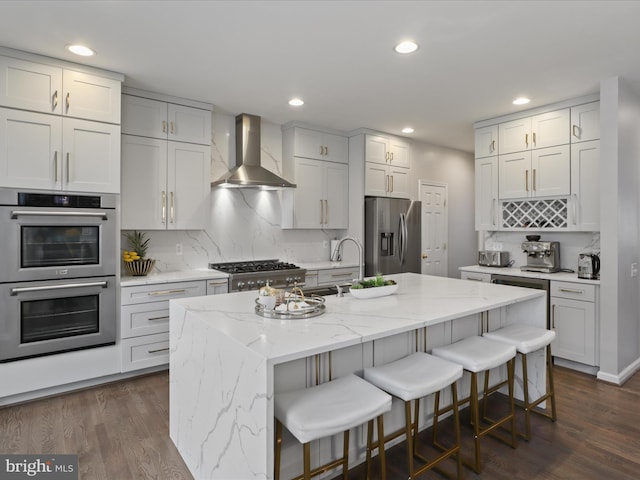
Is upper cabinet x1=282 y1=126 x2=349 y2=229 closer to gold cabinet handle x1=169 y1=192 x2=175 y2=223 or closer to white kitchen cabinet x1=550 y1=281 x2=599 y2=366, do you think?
gold cabinet handle x1=169 y1=192 x2=175 y2=223

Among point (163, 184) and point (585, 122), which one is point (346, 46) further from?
point (585, 122)

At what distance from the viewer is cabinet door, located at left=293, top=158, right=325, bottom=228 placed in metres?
4.71

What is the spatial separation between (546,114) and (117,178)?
13.8 ft

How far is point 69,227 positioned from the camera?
9.91ft

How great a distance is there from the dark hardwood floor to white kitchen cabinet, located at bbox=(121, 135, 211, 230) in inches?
60.7

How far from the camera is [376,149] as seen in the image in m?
5.07

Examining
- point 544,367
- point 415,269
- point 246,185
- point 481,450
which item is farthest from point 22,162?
point 415,269

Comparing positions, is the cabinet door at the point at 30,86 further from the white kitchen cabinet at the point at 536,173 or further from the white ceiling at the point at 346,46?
the white kitchen cabinet at the point at 536,173

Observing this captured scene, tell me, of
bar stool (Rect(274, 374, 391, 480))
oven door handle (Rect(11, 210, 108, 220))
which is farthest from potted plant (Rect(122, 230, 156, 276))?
bar stool (Rect(274, 374, 391, 480))

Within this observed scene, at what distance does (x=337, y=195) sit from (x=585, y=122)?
9.07 ft

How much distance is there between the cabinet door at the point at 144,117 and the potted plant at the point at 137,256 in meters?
0.98

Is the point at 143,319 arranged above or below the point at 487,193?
below

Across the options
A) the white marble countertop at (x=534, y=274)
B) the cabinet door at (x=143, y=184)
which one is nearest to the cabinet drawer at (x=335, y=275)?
the white marble countertop at (x=534, y=274)

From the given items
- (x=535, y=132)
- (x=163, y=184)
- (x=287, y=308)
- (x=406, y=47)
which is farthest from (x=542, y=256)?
(x=163, y=184)
